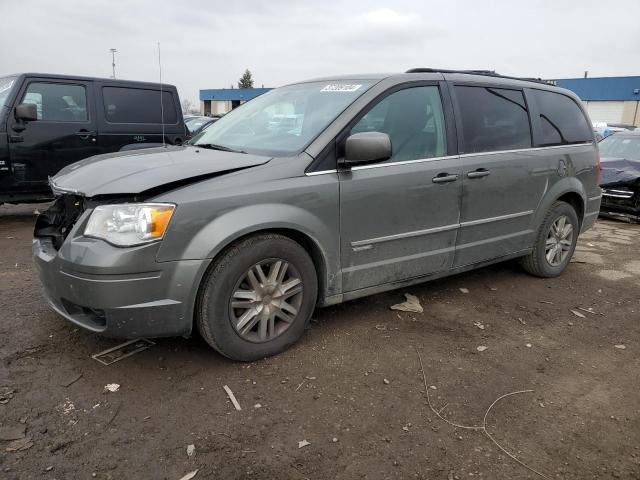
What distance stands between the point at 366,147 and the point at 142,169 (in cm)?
135

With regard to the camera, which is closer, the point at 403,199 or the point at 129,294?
the point at 129,294

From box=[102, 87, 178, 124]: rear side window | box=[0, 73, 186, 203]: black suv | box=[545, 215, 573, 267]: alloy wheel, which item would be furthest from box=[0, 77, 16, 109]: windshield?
box=[545, 215, 573, 267]: alloy wheel

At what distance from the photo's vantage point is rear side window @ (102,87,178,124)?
24.2ft

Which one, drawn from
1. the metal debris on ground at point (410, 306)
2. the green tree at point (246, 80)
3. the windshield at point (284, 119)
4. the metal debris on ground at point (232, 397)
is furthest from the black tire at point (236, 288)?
the green tree at point (246, 80)

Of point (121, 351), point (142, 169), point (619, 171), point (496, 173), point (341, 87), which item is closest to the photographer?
point (142, 169)

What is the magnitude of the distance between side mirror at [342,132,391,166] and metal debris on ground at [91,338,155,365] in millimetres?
1783

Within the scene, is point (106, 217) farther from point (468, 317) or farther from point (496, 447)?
point (468, 317)

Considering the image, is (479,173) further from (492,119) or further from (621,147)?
(621,147)

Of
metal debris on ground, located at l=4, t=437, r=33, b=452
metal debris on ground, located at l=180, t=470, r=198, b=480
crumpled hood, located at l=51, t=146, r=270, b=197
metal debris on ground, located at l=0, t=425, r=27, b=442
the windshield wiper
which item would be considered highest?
the windshield wiper

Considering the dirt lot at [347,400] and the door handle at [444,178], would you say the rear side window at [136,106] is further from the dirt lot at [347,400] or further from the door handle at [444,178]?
the door handle at [444,178]

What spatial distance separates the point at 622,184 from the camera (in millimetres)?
8711

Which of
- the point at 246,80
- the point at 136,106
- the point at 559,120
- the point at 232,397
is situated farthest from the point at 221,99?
the point at 232,397

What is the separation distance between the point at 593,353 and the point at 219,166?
2.81 meters

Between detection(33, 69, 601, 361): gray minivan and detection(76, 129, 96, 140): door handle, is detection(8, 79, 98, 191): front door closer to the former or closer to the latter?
detection(76, 129, 96, 140): door handle
